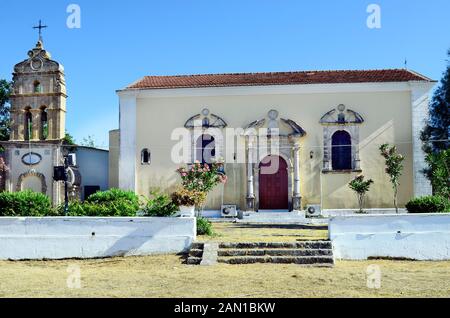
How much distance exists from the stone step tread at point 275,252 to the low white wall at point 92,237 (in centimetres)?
115

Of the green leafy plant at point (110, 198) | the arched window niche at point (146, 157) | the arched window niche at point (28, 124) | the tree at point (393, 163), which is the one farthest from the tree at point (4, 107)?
the tree at point (393, 163)

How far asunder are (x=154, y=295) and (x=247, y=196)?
1316 centimetres

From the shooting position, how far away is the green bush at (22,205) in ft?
43.9

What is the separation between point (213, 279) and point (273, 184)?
1256 centimetres

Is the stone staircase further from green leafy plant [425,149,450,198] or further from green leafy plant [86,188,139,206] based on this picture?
green leafy plant [425,149,450,198]

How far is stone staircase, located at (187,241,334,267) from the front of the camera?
1102cm

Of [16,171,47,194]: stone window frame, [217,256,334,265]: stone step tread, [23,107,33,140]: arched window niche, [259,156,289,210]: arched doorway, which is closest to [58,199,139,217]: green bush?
[217,256,334,265]: stone step tread

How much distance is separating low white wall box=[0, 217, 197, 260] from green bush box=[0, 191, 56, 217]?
1.05 meters

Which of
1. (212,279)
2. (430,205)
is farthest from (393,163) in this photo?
(212,279)

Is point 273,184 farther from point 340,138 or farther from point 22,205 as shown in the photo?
point 22,205

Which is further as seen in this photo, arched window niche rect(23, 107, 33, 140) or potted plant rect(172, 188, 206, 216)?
arched window niche rect(23, 107, 33, 140)

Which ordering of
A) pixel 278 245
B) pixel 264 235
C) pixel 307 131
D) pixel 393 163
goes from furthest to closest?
pixel 307 131, pixel 393 163, pixel 264 235, pixel 278 245

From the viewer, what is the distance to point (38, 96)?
2261cm
